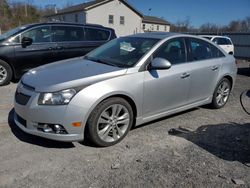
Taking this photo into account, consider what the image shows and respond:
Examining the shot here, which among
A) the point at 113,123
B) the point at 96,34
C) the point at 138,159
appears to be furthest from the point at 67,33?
the point at 138,159

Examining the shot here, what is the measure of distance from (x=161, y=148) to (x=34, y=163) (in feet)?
5.75

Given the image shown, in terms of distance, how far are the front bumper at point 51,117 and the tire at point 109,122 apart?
0.18m

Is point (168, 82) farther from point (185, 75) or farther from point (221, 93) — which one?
point (221, 93)

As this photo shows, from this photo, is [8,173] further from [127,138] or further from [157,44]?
[157,44]

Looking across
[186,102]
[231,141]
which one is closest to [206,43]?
[186,102]

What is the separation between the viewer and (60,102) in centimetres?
334

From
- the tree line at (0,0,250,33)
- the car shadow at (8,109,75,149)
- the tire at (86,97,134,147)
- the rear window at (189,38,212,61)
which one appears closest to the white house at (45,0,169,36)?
the tree line at (0,0,250,33)

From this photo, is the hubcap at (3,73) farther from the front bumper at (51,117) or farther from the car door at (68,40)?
the front bumper at (51,117)

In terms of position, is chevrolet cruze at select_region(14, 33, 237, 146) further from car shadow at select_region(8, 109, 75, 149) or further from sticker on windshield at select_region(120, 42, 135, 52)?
car shadow at select_region(8, 109, 75, 149)

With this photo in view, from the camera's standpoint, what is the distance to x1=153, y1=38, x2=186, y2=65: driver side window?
4328 millimetres

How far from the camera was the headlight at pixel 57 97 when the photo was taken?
11.0 feet

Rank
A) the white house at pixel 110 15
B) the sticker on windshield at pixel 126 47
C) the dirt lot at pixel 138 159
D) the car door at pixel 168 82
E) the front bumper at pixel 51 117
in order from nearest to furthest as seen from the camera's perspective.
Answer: the dirt lot at pixel 138 159
the front bumper at pixel 51 117
the car door at pixel 168 82
the sticker on windshield at pixel 126 47
the white house at pixel 110 15

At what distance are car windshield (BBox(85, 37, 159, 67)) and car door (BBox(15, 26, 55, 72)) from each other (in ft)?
10.3

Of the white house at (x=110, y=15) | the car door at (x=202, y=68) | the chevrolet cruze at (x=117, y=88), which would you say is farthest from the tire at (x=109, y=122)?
the white house at (x=110, y=15)
